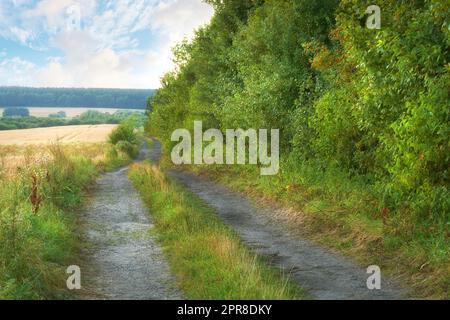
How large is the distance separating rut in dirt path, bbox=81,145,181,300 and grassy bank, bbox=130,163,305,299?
0.32m

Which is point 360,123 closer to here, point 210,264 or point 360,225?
point 360,225

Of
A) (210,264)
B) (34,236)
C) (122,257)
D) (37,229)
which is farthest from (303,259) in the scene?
(37,229)

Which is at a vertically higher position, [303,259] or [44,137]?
[303,259]

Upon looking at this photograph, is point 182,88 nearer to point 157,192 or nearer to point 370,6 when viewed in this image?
point 157,192

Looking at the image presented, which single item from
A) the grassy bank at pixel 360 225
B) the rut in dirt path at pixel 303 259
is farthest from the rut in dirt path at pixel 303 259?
the grassy bank at pixel 360 225

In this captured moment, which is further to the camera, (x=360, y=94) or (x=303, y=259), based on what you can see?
(x=360, y=94)

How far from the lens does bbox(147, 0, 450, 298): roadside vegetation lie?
963 centimetres

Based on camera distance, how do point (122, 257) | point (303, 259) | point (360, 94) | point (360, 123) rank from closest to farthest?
point (303, 259), point (122, 257), point (360, 123), point (360, 94)

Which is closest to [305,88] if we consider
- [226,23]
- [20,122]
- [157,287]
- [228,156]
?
[228,156]

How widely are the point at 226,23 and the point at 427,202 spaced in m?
26.8

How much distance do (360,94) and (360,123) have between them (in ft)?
3.32

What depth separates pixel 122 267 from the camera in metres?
10.6

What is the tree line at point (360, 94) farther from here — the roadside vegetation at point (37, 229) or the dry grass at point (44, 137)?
the dry grass at point (44, 137)

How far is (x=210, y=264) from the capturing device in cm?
945
